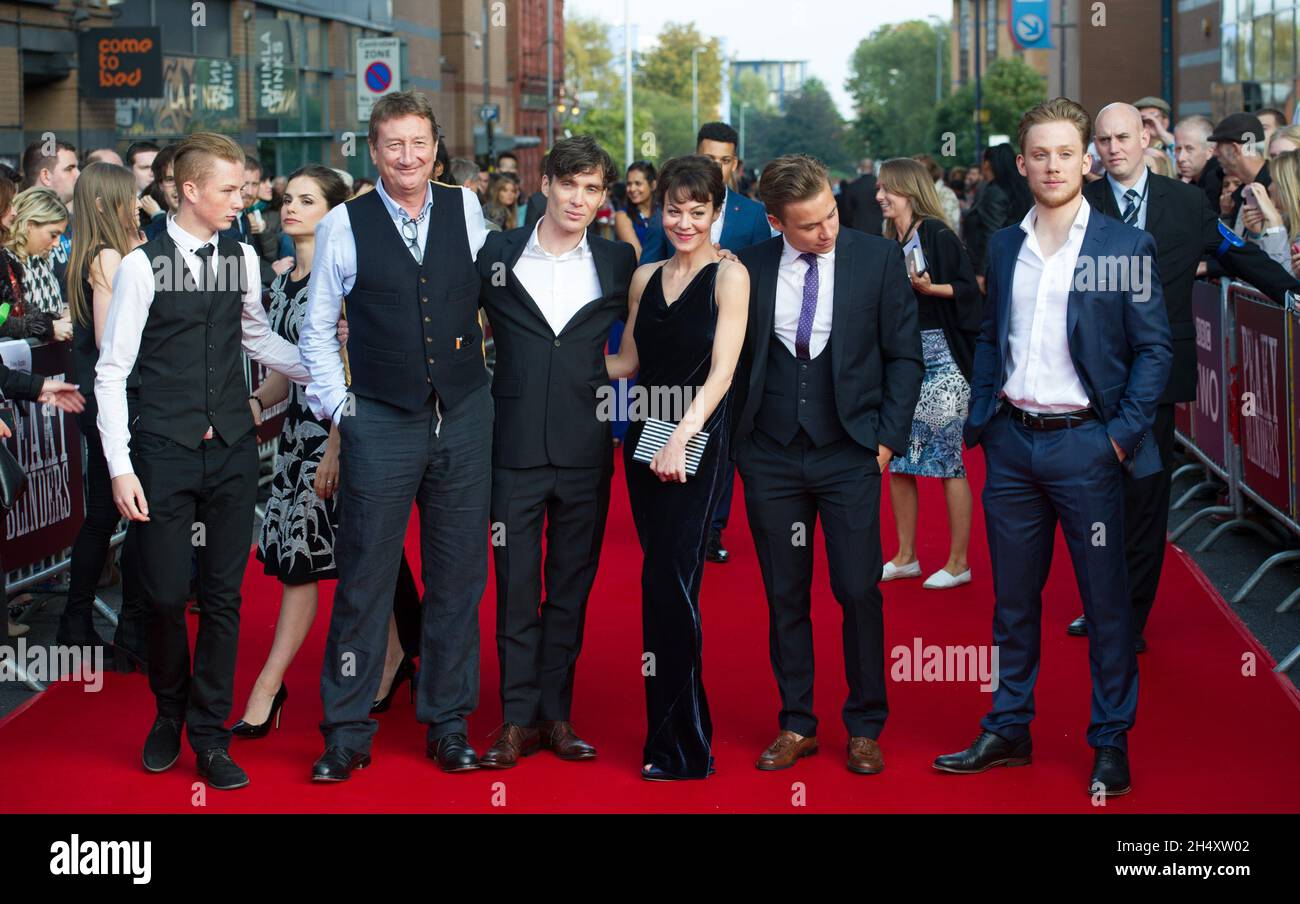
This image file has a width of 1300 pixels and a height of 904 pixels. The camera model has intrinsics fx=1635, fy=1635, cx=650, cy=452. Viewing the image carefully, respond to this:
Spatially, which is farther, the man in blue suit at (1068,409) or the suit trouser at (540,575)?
the suit trouser at (540,575)

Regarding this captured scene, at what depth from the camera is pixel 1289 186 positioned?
7891 mm

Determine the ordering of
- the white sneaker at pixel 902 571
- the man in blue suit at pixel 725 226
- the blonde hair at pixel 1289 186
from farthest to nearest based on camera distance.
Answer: the white sneaker at pixel 902 571
the blonde hair at pixel 1289 186
the man in blue suit at pixel 725 226

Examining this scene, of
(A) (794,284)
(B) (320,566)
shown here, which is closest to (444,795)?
(B) (320,566)

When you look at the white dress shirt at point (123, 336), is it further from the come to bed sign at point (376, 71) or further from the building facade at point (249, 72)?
the come to bed sign at point (376, 71)

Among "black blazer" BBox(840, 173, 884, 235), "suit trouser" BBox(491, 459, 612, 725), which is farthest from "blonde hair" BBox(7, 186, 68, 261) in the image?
"black blazer" BBox(840, 173, 884, 235)

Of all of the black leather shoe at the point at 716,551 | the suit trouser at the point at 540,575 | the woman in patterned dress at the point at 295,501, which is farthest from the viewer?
the black leather shoe at the point at 716,551

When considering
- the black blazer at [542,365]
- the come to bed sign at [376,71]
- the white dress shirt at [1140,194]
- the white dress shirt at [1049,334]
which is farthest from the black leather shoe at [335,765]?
the come to bed sign at [376,71]

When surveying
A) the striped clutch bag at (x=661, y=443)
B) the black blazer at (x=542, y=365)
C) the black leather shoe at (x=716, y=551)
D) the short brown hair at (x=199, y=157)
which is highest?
the short brown hair at (x=199, y=157)

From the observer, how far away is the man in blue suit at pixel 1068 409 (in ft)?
17.3

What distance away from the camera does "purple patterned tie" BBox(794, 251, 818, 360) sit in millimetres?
5465

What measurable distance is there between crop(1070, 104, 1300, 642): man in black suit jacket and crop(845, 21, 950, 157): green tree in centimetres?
5895

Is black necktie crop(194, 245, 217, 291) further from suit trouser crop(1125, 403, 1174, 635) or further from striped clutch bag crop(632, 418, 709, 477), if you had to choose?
suit trouser crop(1125, 403, 1174, 635)

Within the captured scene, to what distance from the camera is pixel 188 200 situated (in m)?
5.38

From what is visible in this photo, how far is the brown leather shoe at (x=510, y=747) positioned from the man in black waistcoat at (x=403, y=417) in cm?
6
